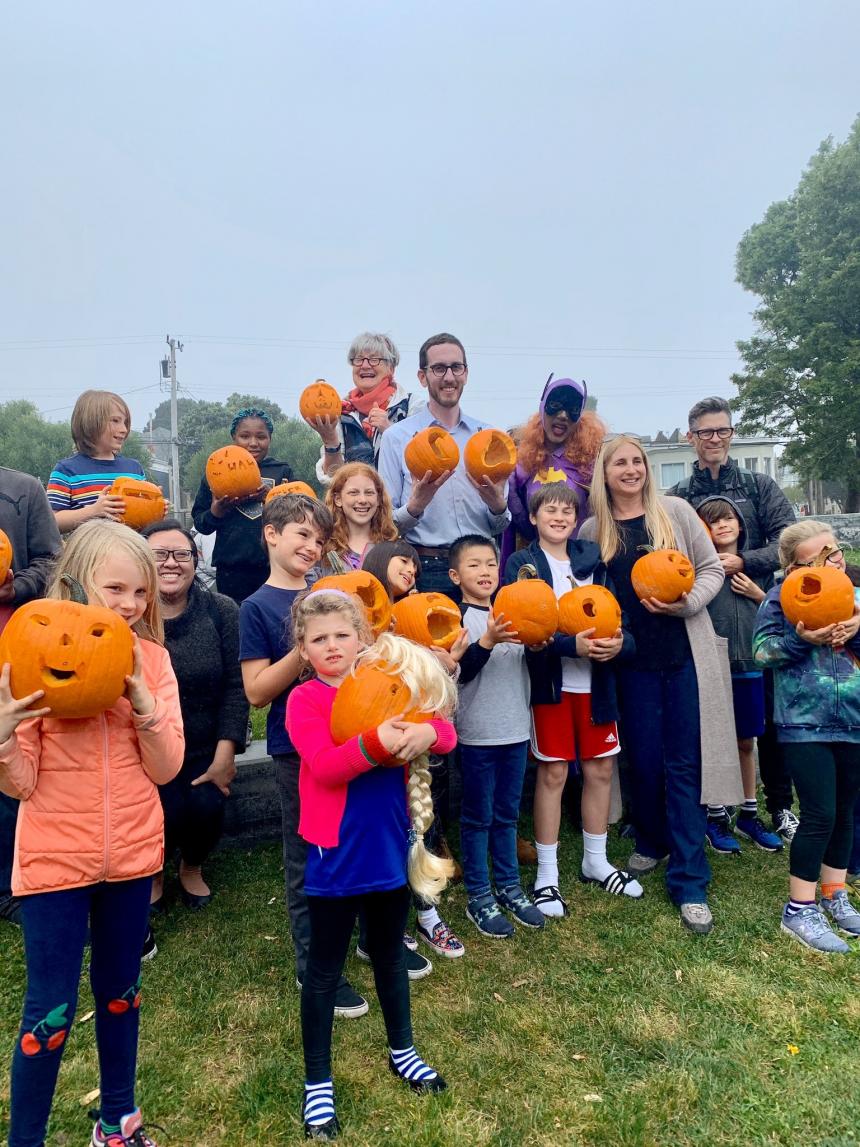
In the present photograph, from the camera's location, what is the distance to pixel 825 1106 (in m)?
2.83

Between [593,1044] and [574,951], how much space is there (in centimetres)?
74

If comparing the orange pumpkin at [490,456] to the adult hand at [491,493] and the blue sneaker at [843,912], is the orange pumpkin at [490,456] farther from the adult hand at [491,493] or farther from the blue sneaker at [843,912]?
the blue sneaker at [843,912]

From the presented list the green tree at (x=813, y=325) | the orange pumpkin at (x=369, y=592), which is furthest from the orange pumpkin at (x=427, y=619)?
the green tree at (x=813, y=325)

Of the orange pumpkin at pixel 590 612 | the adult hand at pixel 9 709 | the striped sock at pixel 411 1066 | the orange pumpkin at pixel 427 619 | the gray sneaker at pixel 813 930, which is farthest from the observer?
the orange pumpkin at pixel 590 612

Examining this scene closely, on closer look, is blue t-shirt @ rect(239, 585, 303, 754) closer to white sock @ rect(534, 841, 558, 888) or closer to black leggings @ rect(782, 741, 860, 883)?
white sock @ rect(534, 841, 558, 888)

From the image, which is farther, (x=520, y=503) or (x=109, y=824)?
(x=520, y=503)

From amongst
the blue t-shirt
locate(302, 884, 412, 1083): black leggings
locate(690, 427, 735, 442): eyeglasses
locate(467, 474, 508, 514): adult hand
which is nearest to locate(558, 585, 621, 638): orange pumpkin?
locate(467, 474, 508, 514): adult hand

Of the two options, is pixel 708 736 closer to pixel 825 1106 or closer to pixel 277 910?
pixel 825 1106

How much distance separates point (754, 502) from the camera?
5406 millimetres

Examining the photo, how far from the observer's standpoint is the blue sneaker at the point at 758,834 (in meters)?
5.20

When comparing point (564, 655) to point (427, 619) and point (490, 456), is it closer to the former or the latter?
point (427, 619)

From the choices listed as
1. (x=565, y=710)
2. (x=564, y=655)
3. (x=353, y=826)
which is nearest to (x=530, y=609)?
(x=564, y=655)

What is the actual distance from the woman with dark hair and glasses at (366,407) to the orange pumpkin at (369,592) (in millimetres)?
2284

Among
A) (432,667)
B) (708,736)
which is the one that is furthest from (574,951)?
(432,667)
